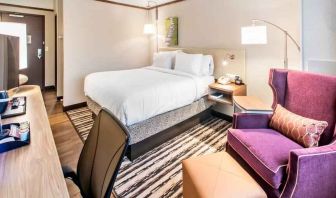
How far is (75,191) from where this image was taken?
1.92 metres

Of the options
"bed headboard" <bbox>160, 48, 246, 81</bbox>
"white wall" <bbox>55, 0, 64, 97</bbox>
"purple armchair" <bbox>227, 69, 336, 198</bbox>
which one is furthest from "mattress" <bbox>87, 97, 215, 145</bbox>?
"white wall" <bbox>55, 0, 64, 97</bbox>

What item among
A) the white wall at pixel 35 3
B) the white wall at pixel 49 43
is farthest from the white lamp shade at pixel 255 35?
the white wall at pixel 49 43

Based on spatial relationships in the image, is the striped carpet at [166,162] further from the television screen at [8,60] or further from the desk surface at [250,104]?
the television screen at [8,60]

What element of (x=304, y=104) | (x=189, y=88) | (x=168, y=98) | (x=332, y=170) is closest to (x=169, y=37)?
(x=189, y=88)

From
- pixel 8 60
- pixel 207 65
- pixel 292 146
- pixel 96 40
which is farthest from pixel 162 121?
pixel 96 40

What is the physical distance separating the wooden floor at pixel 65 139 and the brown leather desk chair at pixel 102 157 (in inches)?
40.3

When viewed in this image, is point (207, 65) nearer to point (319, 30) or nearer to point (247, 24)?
point (247, 24)

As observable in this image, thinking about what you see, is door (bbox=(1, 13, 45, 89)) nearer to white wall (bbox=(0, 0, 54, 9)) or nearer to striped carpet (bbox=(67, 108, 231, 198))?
white wall (bbox=(0, 0, 54, 9))

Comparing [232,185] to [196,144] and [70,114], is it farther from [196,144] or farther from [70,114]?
[70,114]

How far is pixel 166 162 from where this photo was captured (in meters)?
2.35

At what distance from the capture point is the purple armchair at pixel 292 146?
131 centimetres

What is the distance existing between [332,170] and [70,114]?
3.90 meters

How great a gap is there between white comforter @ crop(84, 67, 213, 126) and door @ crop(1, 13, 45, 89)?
329 cm

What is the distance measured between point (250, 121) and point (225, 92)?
1.13 metres
